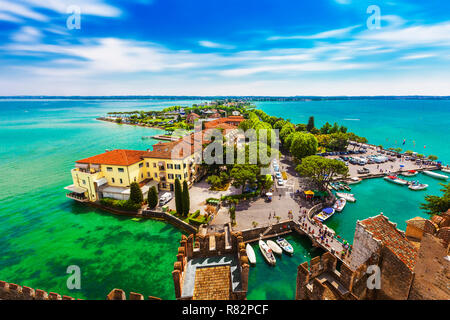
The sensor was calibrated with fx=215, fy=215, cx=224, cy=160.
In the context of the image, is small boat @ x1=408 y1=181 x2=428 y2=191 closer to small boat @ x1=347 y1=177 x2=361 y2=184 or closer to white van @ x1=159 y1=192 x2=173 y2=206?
small boat @ x1=347 y1=177 x2=361 y2=184

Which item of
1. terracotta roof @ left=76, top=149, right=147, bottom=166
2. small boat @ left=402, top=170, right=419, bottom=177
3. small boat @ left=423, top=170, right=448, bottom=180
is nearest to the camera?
terracotta roof @ left=76, top=149, right=147, bottom=166

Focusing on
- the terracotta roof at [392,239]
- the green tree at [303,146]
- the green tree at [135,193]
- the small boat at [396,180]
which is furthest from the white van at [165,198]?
the small boat at [396,180]

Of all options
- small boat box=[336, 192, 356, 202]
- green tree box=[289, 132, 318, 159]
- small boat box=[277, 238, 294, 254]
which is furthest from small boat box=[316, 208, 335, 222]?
green tree box=[289, 132, 318, 159]

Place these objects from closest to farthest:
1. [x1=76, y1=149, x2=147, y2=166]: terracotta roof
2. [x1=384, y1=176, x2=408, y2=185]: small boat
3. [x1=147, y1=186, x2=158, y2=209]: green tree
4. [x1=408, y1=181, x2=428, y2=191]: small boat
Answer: [x1=147, y1=186, x2=158, y2=209]: green tree, [x1=76, y1=149, x2=147, y2=166]: terracotta roof, [x1=408, y1=181, x2=428, y2=191]: small boat, [x1=384, y1=176, x2=408, y2=185]: small boat

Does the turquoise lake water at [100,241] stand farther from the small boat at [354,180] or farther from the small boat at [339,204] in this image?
the small boat at [354,180]

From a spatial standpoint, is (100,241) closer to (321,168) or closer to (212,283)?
(212,283)

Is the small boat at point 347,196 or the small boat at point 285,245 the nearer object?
the small boat at point 285,245
